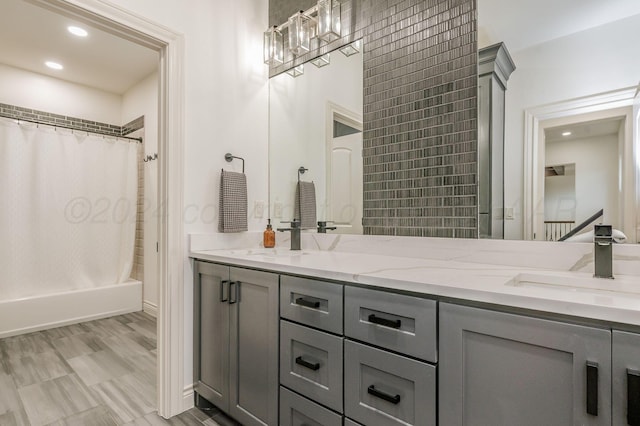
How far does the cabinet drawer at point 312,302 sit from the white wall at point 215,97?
0.80 m

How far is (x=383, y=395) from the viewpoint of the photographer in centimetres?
99

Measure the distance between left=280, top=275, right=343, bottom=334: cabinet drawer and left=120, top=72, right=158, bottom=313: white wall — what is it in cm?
259

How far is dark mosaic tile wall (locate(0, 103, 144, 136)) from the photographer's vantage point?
3.21 meters

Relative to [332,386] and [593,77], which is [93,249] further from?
[593,77]

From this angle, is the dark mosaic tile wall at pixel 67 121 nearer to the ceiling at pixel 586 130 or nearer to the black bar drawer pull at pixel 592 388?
the ceiling at pixel 586 130

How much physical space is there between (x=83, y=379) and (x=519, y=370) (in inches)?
101

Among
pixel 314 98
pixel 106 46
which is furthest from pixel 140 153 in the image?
pixel 314 98

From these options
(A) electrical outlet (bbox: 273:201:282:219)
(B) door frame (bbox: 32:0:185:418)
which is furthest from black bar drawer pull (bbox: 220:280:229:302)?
(A) electrical outlet (bbox: 273:201:282:219)

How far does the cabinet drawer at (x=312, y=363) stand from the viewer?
1.12 metres

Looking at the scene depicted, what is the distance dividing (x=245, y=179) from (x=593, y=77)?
1.78 meters

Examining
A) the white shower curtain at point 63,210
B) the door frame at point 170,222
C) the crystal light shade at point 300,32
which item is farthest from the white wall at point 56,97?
the crystal light shade at point 300,32

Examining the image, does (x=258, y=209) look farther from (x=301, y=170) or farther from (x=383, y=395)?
(x=383, y=395)

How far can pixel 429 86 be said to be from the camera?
4.99 ft

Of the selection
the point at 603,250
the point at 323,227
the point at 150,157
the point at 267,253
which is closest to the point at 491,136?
the point at 603,250
